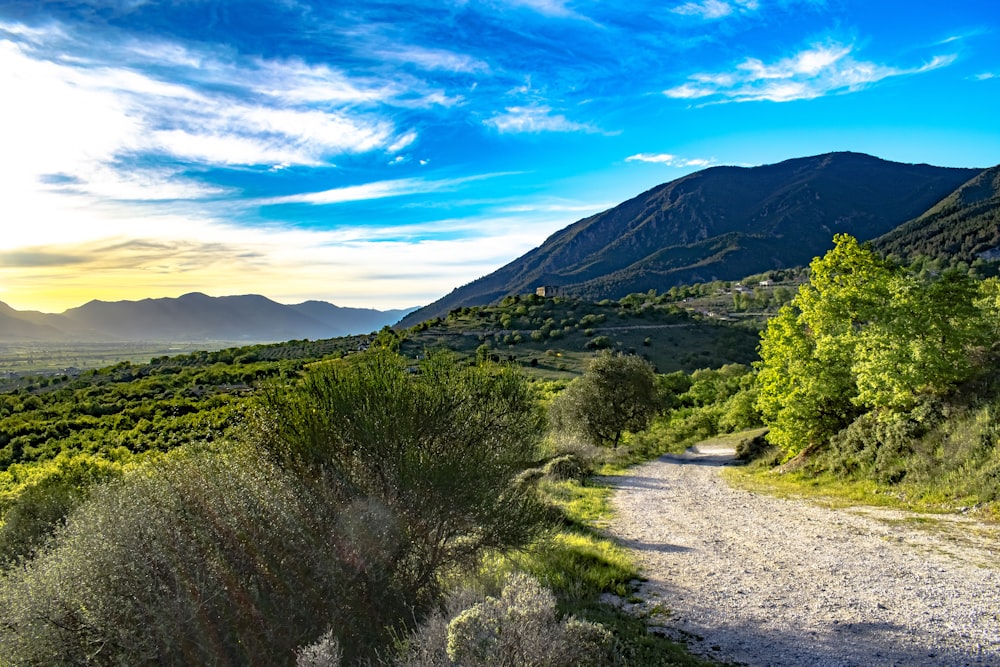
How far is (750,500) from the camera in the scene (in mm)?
17438

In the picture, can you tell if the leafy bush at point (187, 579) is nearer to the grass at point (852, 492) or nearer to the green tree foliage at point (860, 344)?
the grass at point (852, 492)

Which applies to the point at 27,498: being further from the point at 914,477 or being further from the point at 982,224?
the point at 982,224

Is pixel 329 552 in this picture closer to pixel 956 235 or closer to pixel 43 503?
pixel 43 503

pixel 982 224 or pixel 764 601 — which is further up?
pixel 982 224

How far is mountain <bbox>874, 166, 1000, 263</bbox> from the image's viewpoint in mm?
110188

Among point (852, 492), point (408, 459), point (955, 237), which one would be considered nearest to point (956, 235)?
point (955, 237)

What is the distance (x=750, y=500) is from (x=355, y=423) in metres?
14.2

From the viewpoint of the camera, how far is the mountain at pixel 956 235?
110 metres

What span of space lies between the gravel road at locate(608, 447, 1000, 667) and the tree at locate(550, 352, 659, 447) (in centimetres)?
2133

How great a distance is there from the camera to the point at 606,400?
121ft

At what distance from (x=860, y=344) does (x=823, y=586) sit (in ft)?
36.6

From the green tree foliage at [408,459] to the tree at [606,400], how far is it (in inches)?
1098

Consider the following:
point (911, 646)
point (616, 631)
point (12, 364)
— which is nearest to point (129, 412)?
point (616, 631)

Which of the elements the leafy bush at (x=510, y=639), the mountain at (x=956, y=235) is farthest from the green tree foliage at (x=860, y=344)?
the mountain at (x=956, y=235)
